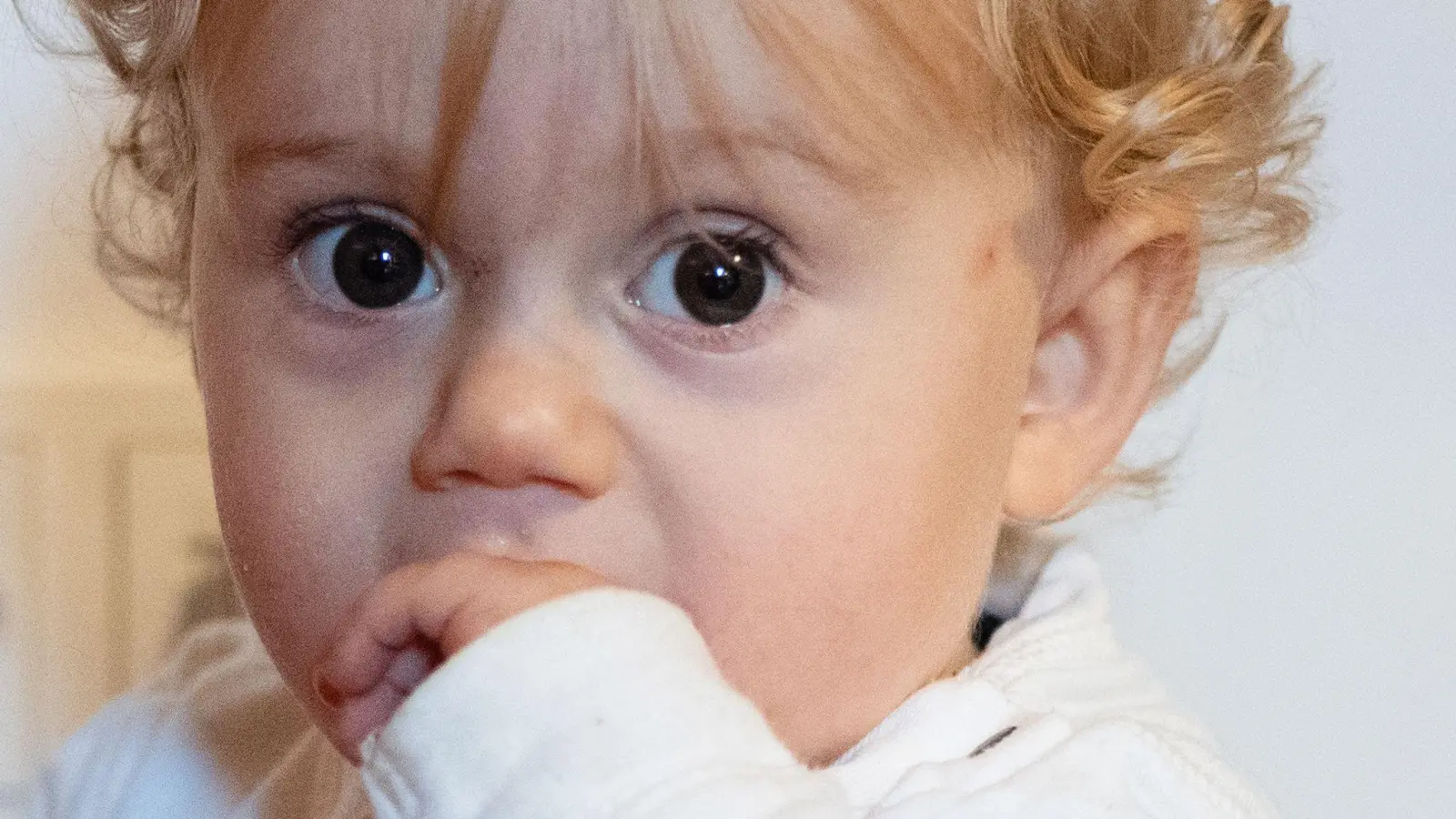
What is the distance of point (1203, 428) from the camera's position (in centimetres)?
107

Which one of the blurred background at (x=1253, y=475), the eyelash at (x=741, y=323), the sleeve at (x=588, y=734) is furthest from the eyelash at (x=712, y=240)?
the blurred background at (x=1253, y=475)

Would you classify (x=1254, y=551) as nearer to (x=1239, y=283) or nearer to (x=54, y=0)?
(x=1239, y=283)

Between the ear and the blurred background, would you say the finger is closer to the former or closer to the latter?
the ear

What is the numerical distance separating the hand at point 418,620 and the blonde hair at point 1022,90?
0.43 feet

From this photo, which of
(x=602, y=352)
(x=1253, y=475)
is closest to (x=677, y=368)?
(x=602, y=352)

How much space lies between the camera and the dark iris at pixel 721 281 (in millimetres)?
628

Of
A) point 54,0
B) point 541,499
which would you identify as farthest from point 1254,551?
point 54,0

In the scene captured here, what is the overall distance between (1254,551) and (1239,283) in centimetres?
17

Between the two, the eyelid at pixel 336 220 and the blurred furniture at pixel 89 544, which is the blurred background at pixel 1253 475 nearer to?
the blurred furniture at pixel 89 544

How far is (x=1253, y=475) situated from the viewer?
1062 millimetres

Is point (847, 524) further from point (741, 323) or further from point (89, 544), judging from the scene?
point (89, 544)

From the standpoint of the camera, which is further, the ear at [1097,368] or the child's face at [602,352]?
the ear at [1097,368]

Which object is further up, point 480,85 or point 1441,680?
point 480,85

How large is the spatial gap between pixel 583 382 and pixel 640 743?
0.45 ft
